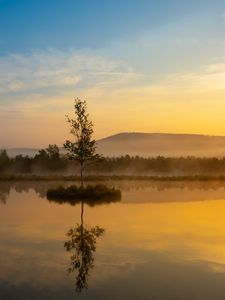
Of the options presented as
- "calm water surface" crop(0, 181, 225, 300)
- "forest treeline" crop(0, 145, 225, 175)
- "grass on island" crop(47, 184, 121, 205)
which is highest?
"forest treeline" crop(0, 145, 225, 175)

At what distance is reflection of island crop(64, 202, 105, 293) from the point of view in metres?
13.4

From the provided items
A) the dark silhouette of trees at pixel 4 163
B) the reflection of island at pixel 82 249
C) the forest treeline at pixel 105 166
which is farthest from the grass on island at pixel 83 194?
the dark silhouette of trees at pixel 4 163

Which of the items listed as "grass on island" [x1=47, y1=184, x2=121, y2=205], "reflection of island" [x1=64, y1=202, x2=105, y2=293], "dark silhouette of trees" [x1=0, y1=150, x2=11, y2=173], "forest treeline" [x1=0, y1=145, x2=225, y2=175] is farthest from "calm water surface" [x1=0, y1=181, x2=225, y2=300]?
"dark silhouette of trees" [x1=0, y1=150, x2=11, y2=173]

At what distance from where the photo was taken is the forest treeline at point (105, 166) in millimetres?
104125

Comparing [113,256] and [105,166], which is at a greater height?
[105,166]

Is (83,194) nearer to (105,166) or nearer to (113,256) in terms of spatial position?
(113,256)

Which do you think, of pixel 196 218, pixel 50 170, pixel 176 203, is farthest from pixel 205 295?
pixel 50 170

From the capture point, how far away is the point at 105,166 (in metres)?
110

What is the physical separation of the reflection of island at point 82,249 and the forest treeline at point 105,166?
76.1 metres

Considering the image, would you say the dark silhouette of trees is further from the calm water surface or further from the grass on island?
the calm water surface

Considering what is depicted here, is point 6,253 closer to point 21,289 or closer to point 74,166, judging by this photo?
point 21,289

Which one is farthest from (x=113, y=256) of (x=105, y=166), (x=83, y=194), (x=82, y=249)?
(x=105, y=166)

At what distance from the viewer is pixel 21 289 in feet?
39.3

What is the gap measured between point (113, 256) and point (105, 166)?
94.5 m
